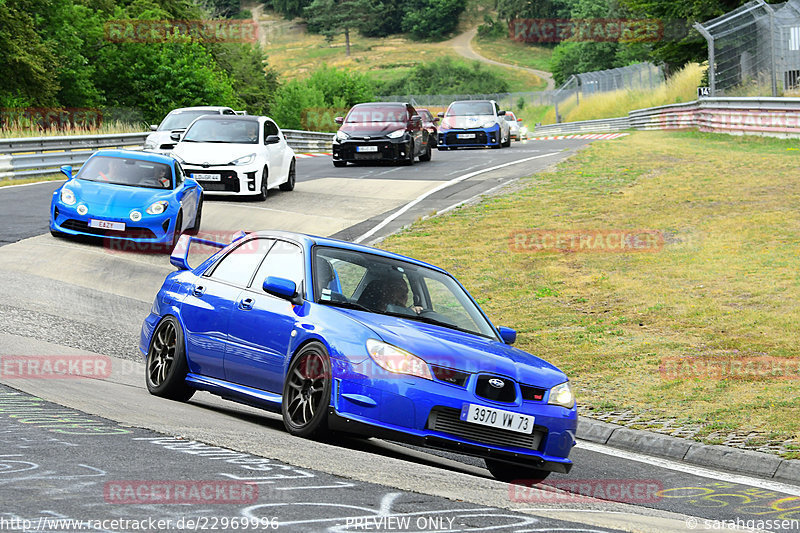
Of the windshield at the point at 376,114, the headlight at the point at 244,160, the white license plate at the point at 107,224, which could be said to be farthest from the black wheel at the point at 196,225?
the windshield at the point at 376,114

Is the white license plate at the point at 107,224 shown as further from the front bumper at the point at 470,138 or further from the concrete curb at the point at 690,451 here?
the front bumper at the point at 470,138

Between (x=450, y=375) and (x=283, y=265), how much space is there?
191 cm

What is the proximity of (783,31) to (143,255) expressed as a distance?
2131 centimetres

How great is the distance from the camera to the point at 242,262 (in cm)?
902

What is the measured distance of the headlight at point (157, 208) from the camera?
17328 mm

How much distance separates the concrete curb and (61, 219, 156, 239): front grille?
956cm

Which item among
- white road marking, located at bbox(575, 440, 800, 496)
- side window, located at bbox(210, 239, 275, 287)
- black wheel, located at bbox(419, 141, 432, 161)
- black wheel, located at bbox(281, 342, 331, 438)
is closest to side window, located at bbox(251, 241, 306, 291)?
side window, located at bbox(210, 239, 275, 287)

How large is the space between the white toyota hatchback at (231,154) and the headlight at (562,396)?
16043 millimetres

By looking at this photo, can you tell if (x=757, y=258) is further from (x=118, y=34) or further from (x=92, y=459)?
(x=118, y=34)

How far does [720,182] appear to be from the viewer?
23.2 metres

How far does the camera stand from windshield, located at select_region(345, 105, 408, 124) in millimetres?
31781

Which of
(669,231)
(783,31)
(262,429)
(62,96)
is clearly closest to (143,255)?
(669,231)

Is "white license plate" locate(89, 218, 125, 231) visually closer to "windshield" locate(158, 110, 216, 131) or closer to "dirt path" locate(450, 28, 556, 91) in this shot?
"windshield" locate(158, 110, 216, 131)

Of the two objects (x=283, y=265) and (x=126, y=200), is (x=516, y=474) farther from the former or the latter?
(x=126, y=200)
